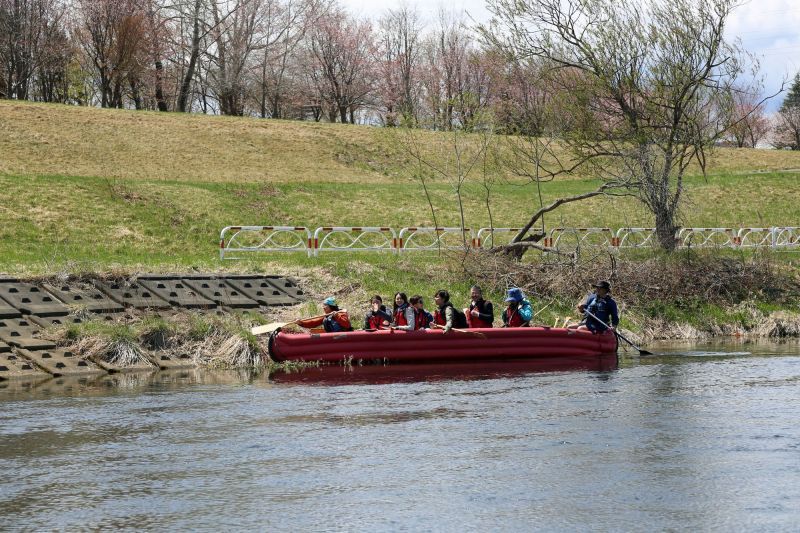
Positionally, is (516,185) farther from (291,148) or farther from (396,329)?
(396,329)

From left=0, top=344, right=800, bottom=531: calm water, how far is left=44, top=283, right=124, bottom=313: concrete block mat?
3685mm

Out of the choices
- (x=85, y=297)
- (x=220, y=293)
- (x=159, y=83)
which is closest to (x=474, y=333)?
(x=220, y=293)

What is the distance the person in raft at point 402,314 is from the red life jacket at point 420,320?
16cm

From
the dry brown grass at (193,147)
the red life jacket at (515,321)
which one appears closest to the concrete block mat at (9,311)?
the red life jacket at (515,321)

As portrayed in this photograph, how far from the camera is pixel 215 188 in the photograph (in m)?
39.6

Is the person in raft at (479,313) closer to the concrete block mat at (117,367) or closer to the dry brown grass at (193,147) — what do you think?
the concrete block mat at (117,367)

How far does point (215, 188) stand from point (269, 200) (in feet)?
6.79

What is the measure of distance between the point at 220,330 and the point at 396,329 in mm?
3523

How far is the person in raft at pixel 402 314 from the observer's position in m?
19.5

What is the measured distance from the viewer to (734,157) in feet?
191

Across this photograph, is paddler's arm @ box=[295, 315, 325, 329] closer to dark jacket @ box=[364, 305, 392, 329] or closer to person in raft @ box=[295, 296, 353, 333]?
person in raft @ box=[295, 296, 353, 333]

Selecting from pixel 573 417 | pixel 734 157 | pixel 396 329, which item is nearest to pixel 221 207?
pixel 396 329

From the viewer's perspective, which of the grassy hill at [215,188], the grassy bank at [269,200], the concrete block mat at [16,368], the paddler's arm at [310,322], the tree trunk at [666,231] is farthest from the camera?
the grassy hill at [215,188]

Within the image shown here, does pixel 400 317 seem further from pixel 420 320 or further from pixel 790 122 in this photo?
pixel 790 122
